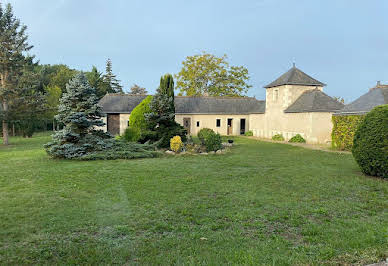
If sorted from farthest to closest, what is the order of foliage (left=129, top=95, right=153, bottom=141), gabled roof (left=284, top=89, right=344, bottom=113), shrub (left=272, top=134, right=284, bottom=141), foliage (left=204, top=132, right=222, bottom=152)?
1. shrub (left=272, top=134, right=284, bottom=141)
2. gabled roof (left=284, top=89, right=344, bottom=113)
3. foliage (left=129, top=95, right=153, bottom=141)
4. foliage (left=204, top=132, right=222, bottom=152)

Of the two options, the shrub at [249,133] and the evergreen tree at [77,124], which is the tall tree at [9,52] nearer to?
the evergreen tree at [77,124]

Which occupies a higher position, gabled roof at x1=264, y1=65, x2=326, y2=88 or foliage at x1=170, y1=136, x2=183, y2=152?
gabled roof at x1=264, y1=65, x2=326, y2=88

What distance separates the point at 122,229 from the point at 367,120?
8.57 meters

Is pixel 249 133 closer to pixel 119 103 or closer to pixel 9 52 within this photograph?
pixel 119 103

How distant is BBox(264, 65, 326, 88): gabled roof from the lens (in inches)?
959

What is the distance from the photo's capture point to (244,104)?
1289 inches

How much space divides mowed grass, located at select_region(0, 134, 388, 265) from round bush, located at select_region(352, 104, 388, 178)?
425mm

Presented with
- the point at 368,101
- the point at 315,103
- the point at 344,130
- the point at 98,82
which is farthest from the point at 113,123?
the point at 98,82

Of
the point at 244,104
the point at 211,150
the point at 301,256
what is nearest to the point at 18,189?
the point at 301,256

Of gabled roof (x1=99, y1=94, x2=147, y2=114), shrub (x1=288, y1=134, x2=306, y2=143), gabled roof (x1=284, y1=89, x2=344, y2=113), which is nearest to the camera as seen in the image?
gabled roof (x1=284, y1=89, x2=344, y2=113)

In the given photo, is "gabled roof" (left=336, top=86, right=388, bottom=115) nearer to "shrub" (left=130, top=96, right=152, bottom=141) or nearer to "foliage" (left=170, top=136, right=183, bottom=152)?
"foliage" (left=170, top=136, right=183, bottom=152)

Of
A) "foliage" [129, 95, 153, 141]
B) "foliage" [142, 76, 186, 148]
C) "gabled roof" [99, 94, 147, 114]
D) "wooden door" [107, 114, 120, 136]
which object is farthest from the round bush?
"wooden door" [107, 114, 120, 136]

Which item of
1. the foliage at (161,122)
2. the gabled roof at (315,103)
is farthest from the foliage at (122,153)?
the gabled roof at (315,103)

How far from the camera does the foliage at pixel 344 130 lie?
637 inches
